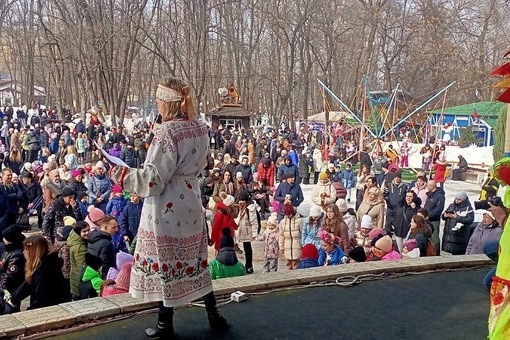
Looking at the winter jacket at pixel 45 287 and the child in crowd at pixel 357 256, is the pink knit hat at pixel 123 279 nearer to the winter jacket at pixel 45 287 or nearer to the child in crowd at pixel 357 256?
the winter jacket at pixel 45 287

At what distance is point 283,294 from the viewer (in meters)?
5.76

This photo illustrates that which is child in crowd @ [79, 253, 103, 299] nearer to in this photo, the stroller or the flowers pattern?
the flowers pattern

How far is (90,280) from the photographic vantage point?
6.34 m

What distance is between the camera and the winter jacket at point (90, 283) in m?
6.24

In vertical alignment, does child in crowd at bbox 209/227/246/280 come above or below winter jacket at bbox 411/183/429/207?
below

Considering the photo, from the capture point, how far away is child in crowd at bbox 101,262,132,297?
19.4ft

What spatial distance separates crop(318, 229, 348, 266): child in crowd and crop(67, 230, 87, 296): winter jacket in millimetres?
2969

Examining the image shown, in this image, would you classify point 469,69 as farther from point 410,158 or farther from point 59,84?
point 59,84

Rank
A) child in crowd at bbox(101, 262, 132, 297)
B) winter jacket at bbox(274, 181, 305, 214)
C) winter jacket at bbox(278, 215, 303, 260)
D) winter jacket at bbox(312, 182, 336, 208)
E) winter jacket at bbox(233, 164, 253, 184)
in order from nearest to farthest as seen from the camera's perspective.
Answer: child in crowd at bbox(101, 262, 132, 297), winter jacket at bbox(278, 215, 303, 260), winter jacket at bbox(312, 182, 336, 208), winter jacket at bbox(274, 181, 305, 214), winter jacket at bbox(233, 164, 253, 184)

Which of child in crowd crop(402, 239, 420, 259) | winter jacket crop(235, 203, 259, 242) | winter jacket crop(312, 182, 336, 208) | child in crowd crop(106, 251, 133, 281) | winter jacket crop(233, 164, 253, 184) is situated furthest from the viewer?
winter jacket crop(233, 164, 253, 184)

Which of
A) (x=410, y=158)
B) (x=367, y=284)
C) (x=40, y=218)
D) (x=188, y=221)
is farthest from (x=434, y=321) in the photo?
(x=410, y=158)

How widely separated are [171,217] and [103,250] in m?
3.22

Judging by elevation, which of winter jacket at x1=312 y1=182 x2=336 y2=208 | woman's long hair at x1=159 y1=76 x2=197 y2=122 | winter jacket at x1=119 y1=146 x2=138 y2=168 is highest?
woman's long hair at x1=159 y1=76 x2=197 y2=122

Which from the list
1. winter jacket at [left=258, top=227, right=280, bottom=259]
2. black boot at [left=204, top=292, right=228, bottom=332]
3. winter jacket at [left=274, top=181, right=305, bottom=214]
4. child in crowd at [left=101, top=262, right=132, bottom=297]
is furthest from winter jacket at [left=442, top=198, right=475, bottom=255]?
black boot at [left=204, top=292, right=228, bottom=332]
